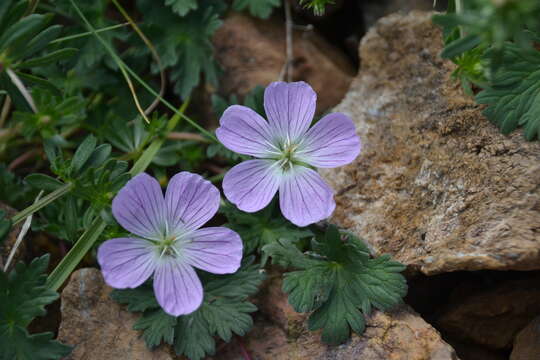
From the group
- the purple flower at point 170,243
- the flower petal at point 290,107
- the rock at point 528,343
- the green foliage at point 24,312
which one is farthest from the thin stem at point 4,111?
the rock at point 528,343

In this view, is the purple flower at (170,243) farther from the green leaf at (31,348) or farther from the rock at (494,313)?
the rock at (494,313)

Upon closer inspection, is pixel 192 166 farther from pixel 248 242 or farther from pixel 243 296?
pixel 243 296

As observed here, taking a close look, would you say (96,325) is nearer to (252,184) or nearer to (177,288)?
(177,288)

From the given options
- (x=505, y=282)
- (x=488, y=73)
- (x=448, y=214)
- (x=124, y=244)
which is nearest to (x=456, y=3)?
(x=488, y=73)

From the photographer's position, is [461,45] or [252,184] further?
[252,184]

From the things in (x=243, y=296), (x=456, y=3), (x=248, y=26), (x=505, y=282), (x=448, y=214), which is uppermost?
(x=456, y=3)

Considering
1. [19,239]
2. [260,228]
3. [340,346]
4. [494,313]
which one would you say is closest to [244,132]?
[260,228]
